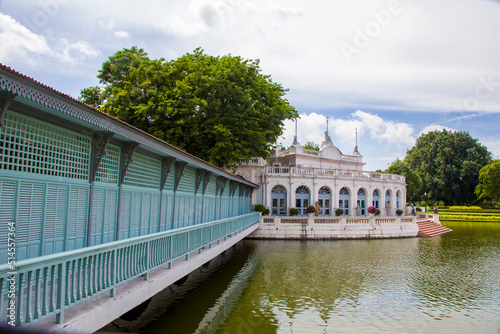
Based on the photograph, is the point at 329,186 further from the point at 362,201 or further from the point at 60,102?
the point at 60,102

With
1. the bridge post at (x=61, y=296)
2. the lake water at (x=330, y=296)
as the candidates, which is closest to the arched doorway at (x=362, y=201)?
the lake water at (x=330, y=296)

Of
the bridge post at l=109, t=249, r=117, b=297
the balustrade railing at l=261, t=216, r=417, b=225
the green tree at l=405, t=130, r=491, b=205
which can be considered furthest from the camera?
the green tree at l=405, t=130, r=491, b=205

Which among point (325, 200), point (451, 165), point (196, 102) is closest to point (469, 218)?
point (451, 165)

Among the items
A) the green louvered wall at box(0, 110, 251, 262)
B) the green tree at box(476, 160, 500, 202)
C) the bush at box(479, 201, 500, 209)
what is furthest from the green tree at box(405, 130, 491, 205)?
the green louvered wall at box(0, 110, 251, 262)

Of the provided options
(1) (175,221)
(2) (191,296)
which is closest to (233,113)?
(1) (175,221)

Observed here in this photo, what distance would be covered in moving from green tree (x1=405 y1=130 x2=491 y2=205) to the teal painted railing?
75.6 metres

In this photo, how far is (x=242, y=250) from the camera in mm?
21984

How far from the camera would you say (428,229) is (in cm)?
3531

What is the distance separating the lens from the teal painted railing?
142 inches

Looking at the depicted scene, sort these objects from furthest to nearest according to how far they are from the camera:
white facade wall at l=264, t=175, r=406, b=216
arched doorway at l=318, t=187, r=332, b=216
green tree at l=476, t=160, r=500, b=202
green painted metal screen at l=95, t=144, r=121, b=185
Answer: green tree at l=476, t=160, r=500, b=202
arched doorway at l=318, t=187, r=332, b=216
white facade wall at l=264, t=175, r=406, b=216
green painted metal screen at l=95, t=144, r=121, b=185

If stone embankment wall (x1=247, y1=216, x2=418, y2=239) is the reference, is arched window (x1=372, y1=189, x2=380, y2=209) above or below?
above

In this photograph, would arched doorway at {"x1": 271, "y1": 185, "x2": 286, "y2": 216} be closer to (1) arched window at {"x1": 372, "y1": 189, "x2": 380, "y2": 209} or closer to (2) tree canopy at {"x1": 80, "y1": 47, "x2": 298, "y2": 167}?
(2) tree canopy at {"x1": 80, "y1": 47, "x2": 298, "y2": 167}

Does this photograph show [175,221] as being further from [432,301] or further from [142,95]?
[142,95]

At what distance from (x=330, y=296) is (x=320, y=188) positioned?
2558cm
